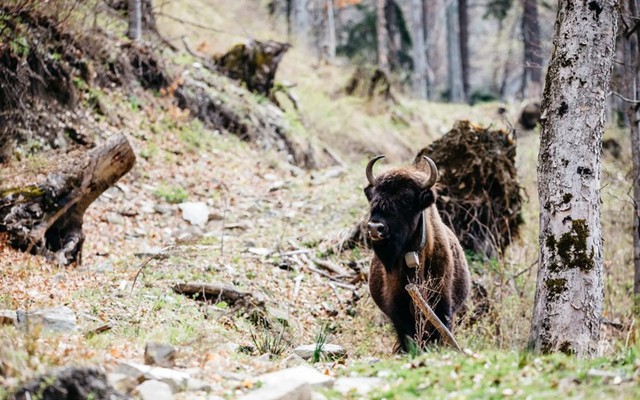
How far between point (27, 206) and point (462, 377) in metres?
6.48

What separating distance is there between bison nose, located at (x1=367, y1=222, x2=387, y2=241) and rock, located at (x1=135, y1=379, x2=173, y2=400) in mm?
2915

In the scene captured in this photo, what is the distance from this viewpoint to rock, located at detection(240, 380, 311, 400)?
4344 mm

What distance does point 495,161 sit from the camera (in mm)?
11328

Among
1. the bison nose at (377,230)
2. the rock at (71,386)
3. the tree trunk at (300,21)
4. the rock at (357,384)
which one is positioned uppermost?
the tree trunk at (300,21)

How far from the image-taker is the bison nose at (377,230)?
6801 millimetres

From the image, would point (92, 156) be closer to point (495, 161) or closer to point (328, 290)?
point (328, 290)

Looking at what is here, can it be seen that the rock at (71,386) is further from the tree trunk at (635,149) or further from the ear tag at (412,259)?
the tree trunk at (635,149)

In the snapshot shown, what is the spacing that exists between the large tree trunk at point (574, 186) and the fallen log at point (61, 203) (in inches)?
232

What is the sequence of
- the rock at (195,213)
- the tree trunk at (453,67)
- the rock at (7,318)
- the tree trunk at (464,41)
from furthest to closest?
the tree trunk at (453,67) → the tree trunk at (464,41) → the rock at (195,213) → the rock at (7,318)

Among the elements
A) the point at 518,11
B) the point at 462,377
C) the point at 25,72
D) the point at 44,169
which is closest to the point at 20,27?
the point at 25,72

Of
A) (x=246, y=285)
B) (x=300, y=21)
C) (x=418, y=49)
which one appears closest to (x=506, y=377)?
(x=246, y=285)

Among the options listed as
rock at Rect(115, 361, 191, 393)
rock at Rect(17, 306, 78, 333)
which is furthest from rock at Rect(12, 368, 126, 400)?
rock at Rect(17, 306, 78, 333)

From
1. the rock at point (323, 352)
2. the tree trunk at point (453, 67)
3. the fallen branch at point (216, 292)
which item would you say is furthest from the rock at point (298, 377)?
the tree trunk at point (453, 67)

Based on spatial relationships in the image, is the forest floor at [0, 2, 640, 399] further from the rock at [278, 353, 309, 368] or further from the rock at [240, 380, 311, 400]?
the rock at [240, 380, 311, 400]
